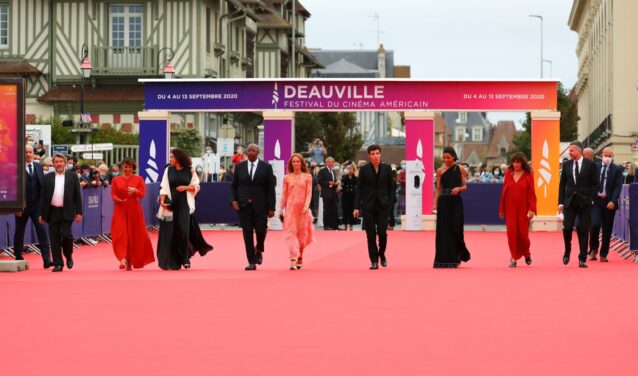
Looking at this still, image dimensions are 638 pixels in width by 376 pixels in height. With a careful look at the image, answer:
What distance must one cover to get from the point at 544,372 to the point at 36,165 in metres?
13.8

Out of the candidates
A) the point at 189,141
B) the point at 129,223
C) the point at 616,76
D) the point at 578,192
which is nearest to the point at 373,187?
the point at 578,192

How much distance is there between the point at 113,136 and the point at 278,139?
58.7ft

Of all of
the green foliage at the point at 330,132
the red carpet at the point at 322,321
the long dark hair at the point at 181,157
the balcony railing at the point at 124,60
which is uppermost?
the balcony railing at the point at 124,60

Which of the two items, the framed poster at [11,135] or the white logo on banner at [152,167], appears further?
the white logo on banner at [152,167]

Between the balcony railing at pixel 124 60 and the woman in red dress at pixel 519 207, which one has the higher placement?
the balcony railing at pixel 124 60

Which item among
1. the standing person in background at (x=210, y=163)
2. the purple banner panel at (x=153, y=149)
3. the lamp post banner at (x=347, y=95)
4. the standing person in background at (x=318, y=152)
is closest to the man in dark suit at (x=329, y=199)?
the lamp post banner at (x=347, y=95)

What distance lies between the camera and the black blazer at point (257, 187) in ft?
71.7

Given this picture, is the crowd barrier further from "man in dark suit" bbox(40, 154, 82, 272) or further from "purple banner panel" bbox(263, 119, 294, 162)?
"man in dark suit" bbox(40, 154, 82, 272)

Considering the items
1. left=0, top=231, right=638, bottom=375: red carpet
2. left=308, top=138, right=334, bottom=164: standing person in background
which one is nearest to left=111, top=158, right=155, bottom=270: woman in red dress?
left=0, top=231, right=638, bottom=375: red carpet

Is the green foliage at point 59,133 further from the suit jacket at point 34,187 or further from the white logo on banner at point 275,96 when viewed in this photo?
the suit jacket at point 34,187

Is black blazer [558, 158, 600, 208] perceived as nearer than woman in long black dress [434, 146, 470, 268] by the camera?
No

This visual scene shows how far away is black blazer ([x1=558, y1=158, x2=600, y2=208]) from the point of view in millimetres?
22422

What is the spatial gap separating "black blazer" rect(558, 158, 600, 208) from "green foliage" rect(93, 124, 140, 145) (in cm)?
3286

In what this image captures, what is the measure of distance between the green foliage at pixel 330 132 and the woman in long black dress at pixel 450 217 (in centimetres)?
6243
